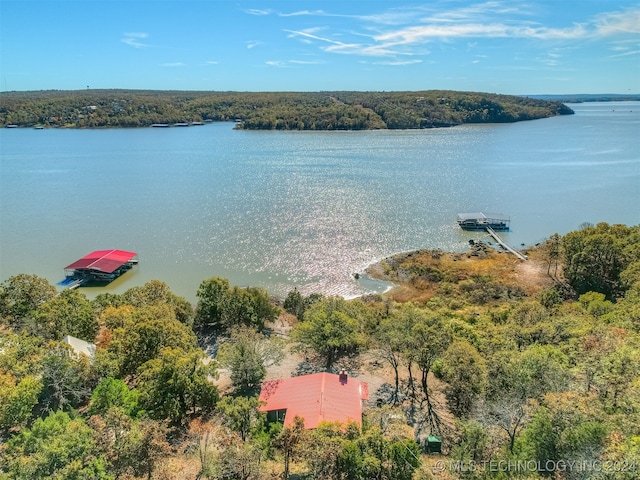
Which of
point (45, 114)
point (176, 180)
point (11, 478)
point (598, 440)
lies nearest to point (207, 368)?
point (11, 478)

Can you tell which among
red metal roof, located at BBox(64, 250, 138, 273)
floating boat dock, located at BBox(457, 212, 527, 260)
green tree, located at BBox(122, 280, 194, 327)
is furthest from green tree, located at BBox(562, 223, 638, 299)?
red metal roof, located at BBox(64, 250, 138, 273)

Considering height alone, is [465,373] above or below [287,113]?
below

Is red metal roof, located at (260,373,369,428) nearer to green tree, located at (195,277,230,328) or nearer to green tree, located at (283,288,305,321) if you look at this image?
green tree, located at (195,277,230,328)

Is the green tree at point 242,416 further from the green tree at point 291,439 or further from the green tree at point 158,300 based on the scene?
the green tree at point 158,300

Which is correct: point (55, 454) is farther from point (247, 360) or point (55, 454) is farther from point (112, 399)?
point (247, 360)

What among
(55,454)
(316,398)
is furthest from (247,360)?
(55,454)

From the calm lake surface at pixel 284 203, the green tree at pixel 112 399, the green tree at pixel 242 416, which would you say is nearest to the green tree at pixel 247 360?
the green tree at pixel 242 416

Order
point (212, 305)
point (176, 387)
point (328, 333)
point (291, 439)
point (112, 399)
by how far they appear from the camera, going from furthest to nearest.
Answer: point (212, 305), point (328, 333), point (176, 387), point (112, 399), point (291, 439)
